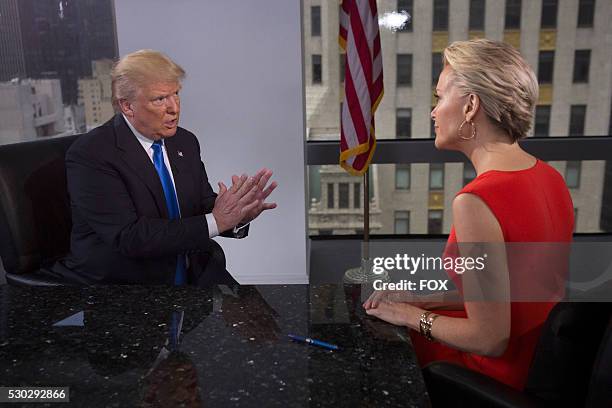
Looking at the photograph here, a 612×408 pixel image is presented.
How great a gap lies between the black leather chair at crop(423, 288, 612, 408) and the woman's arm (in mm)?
56

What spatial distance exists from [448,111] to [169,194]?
0.99 meters

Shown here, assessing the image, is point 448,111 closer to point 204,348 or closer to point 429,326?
point 429,326

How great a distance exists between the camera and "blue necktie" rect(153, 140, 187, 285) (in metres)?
1.78

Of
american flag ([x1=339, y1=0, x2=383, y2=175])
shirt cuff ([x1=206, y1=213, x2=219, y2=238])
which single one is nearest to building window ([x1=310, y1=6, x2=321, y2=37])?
american flag ([x1=339, y1=0, x2=383, y2=175])

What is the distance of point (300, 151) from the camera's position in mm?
3383

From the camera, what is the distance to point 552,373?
0.97 m

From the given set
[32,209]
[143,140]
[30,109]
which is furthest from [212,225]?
[30,109]

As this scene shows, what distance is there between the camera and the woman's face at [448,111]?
114 centimetres

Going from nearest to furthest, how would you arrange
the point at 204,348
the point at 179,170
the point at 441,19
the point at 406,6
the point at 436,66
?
the point at 204,348 < the point at 179,170 < the point at 406,6 < the point at 436,66 < the point at 441,19

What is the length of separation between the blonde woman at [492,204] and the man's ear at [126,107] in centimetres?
102

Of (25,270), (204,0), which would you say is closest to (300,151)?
(204,0)

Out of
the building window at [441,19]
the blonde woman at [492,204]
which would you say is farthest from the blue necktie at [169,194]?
the building window at [441,19]

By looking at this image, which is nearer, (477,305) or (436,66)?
(477,305)

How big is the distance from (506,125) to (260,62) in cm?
234
